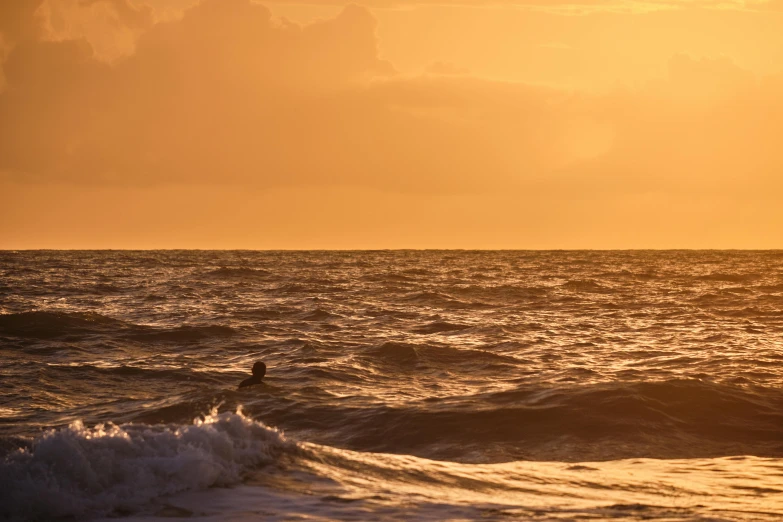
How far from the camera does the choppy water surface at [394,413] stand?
938 cm

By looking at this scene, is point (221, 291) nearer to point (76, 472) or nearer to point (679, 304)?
point (679, 304)

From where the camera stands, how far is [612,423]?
14.8 m

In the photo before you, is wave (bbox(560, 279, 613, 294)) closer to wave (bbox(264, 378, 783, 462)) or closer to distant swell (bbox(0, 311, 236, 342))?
distant swell (bbox(0, 311, 236, 342))

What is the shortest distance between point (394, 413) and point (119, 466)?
6.45m

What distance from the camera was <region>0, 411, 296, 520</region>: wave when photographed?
8867 mm

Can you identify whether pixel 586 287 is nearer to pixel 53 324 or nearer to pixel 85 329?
pixel 85 329

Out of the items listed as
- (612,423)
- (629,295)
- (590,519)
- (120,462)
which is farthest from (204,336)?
(629,295)

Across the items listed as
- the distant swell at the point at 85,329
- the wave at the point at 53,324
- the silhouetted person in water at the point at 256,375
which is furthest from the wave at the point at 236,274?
the silhouetted person in water at the point at 256,375

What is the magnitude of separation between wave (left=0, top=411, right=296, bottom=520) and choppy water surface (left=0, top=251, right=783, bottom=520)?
0.03 metres

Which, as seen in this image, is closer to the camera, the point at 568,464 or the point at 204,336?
the point at 568,464

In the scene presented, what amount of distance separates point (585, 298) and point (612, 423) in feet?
88.2

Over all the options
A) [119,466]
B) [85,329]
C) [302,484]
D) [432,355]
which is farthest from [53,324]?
[302,484]

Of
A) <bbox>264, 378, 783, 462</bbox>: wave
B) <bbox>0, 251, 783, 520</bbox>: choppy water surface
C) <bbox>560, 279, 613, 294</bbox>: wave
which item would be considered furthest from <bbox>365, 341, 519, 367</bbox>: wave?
<bbox>560, 279, 613, 294</bbox>: wave

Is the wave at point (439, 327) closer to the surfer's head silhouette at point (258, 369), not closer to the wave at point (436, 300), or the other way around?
the wave at point (436, 300)
